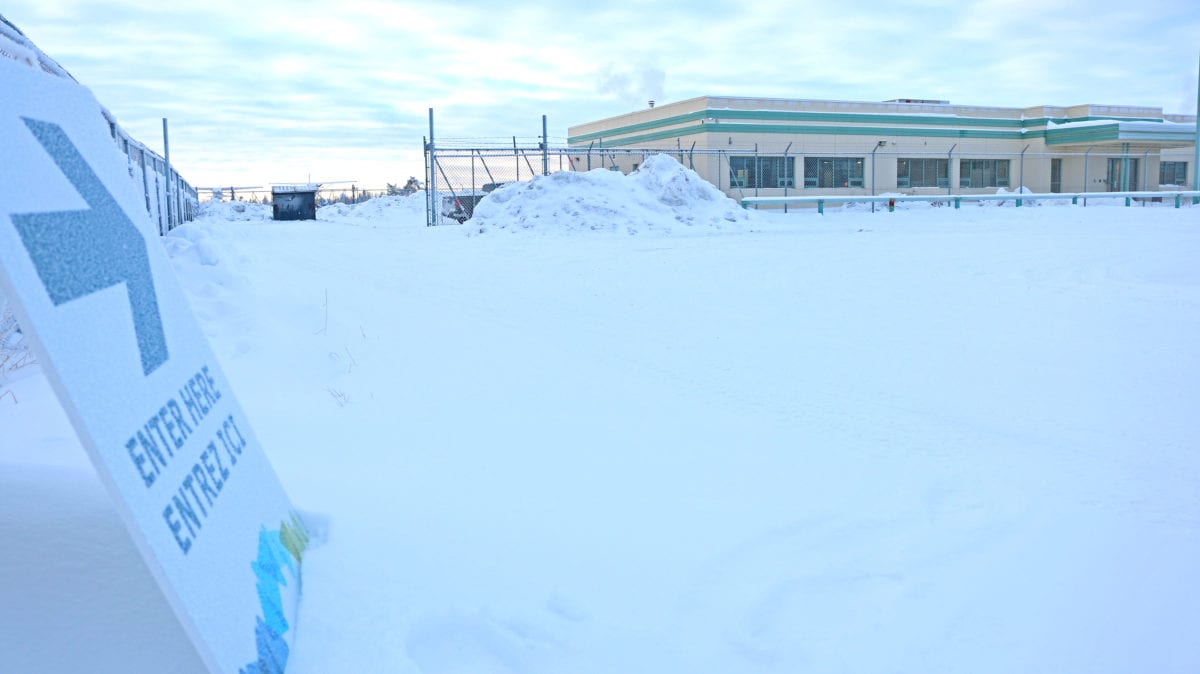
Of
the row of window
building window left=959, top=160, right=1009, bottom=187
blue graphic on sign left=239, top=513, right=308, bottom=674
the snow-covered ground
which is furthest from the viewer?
building window left=959, top=160, right=1009, bottom=187

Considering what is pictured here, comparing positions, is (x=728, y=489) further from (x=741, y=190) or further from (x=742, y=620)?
(x=741, y=190)

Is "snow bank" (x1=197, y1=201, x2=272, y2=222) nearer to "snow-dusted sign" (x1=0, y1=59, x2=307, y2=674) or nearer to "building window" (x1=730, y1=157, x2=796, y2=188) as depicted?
"building window" (x1=730, y1=157, x2=796, y2=188)

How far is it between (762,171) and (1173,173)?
29.0 meters

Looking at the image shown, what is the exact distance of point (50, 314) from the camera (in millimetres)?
2102

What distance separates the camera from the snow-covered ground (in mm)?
3471

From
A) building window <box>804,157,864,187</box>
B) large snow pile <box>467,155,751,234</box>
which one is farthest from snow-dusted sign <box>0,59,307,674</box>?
building window <box>804,157,864,187</box>

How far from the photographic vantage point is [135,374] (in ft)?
8.27

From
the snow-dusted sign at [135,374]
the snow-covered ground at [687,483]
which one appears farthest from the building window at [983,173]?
the snow-dusted sign at [135,374]

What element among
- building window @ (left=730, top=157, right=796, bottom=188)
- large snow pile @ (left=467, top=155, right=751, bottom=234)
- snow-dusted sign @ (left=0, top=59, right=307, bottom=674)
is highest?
building window @ (left=730, top=157, right=796, bottom=188)

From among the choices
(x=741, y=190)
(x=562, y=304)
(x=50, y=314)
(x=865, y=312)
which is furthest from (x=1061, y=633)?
(x=741, y=190)

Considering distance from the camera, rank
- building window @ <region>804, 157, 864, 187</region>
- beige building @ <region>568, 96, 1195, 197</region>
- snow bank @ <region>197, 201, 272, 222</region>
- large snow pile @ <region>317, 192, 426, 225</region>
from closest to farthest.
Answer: large snow pile @ <region>317, 192, 426, 225</region> → beige building @ <region>568, 96, 1195, 197</region> → snow bank @ <region>197, 201, 272, 222</region> → building window @ <region>804, 157, 864, 187</region>

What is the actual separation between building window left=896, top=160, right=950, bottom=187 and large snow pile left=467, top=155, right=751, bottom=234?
20.3 metres

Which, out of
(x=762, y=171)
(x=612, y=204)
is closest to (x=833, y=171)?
(x=762, y=171)

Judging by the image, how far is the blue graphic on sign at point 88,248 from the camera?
7.20 ft
